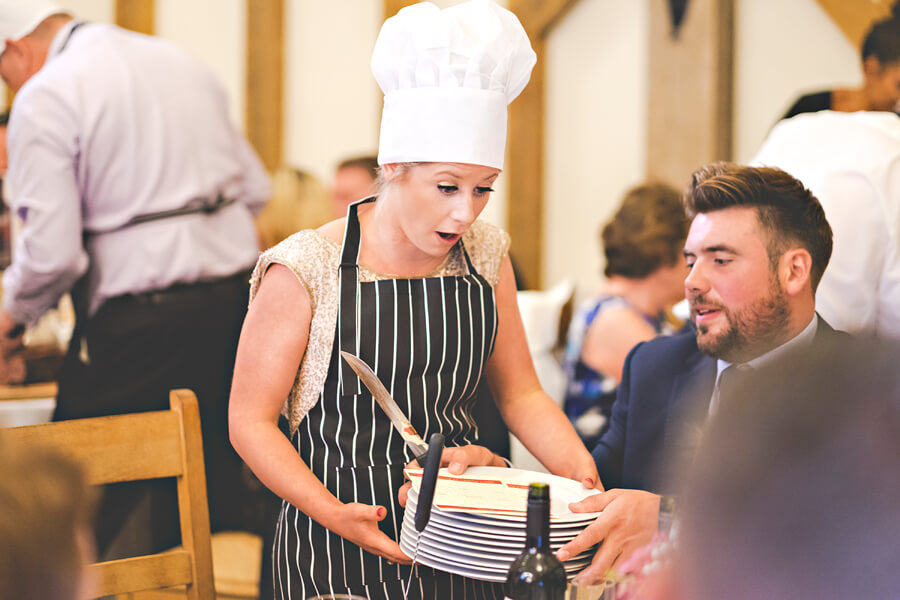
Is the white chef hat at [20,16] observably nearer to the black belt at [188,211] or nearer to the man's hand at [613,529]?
the black belt at [188,211]

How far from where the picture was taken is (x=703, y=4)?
391cm

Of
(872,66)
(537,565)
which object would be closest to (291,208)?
(872,66)

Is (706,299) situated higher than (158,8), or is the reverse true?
(158,8)

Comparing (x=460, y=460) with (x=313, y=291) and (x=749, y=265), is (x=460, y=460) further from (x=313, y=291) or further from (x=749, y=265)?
(x=749, y=265)

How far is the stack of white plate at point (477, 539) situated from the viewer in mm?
1161

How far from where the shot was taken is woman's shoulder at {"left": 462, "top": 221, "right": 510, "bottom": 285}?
5.11ft

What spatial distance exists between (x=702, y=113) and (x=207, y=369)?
8.08ft

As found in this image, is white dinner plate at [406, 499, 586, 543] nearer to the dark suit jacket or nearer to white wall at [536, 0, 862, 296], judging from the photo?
the dark suit jacket

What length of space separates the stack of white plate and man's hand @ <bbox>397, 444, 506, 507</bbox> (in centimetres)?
9

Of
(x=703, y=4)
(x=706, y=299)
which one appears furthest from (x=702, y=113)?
(x=706, y=299)

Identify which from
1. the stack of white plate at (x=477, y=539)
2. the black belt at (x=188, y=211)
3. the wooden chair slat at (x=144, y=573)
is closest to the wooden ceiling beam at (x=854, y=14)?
the black belt at (x=188, y=211)

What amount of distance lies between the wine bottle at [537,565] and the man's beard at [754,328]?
90 cm

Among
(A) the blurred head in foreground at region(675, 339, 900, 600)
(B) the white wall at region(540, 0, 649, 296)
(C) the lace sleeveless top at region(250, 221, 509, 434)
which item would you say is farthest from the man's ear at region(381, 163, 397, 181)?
(B) the white wall at region(540, 0, 649, 296)

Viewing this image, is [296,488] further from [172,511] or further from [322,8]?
[322,8]
